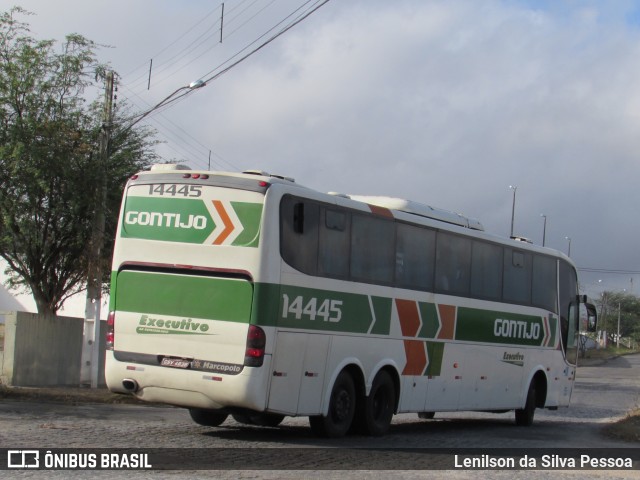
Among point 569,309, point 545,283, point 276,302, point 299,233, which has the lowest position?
point 276,302

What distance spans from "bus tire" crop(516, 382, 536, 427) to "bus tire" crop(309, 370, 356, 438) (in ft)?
22.8

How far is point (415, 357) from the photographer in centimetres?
1588

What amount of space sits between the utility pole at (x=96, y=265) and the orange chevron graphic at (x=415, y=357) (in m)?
8.67

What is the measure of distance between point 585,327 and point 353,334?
988cm

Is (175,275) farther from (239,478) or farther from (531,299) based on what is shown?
(531,299)

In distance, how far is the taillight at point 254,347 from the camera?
39.6ft

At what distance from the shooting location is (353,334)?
14.1 meters

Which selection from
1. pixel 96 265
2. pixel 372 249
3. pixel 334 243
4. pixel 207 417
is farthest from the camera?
pixel 96 265

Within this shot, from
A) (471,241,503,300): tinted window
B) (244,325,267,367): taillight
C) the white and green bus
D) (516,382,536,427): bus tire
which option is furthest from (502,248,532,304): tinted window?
(244,325,267,367): taillight

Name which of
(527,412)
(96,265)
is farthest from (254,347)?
(96,265)

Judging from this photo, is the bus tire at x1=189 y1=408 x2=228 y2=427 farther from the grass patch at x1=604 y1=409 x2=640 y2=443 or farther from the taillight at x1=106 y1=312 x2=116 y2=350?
the grass patch at x1=604 y1=409 x2=640 y2=443

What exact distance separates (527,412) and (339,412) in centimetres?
750

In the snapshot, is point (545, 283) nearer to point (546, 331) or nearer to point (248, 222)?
point (546, 331)

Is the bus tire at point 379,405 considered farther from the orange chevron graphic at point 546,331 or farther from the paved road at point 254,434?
the orange chevron graphic at point 546,331
